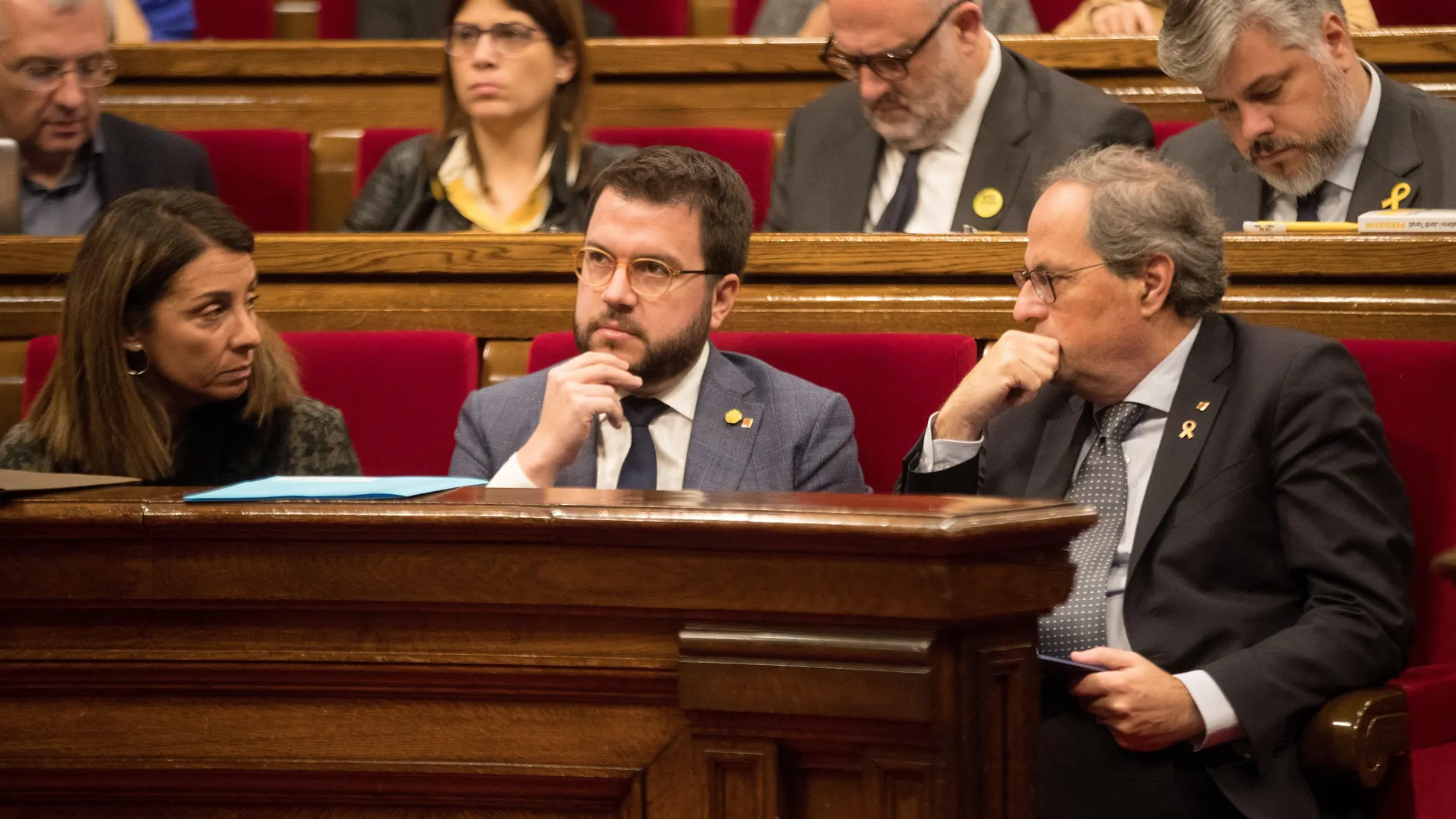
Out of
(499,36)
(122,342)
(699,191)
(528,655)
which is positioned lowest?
(528,655)

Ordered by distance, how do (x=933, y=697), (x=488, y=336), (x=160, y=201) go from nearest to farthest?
(x=933, y=697)
(x=160, y=201)
(x=488, y=336)

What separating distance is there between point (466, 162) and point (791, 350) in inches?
33.0

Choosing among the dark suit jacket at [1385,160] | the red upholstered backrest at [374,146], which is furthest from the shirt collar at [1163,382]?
the red upholstered backrest at [374,146]

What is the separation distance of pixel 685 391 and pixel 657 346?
2.2 inches

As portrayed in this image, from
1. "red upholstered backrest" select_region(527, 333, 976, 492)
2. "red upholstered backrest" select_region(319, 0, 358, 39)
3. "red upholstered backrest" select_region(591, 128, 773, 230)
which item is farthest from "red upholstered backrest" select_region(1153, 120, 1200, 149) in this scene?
"red upholstered backrest" select_region(319, 0, 358, 39)

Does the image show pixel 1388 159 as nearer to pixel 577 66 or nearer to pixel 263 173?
pixel 577 66

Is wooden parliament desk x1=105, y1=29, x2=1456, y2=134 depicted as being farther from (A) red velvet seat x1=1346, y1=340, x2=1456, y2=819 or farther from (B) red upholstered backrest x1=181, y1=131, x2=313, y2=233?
(A) red velvet seat x1=1346, y1=340, x2=1456, y2=819

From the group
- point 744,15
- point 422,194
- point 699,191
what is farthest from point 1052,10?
point 699,191

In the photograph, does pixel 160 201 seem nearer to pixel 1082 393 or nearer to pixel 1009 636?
pixel 1082 393

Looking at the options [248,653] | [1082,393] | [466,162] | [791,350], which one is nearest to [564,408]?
[791,350]

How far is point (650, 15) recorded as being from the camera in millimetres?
2832

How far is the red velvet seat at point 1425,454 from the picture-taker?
126 centimetres

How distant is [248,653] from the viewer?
0.79 metres

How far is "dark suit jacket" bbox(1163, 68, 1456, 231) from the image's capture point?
1.74m
